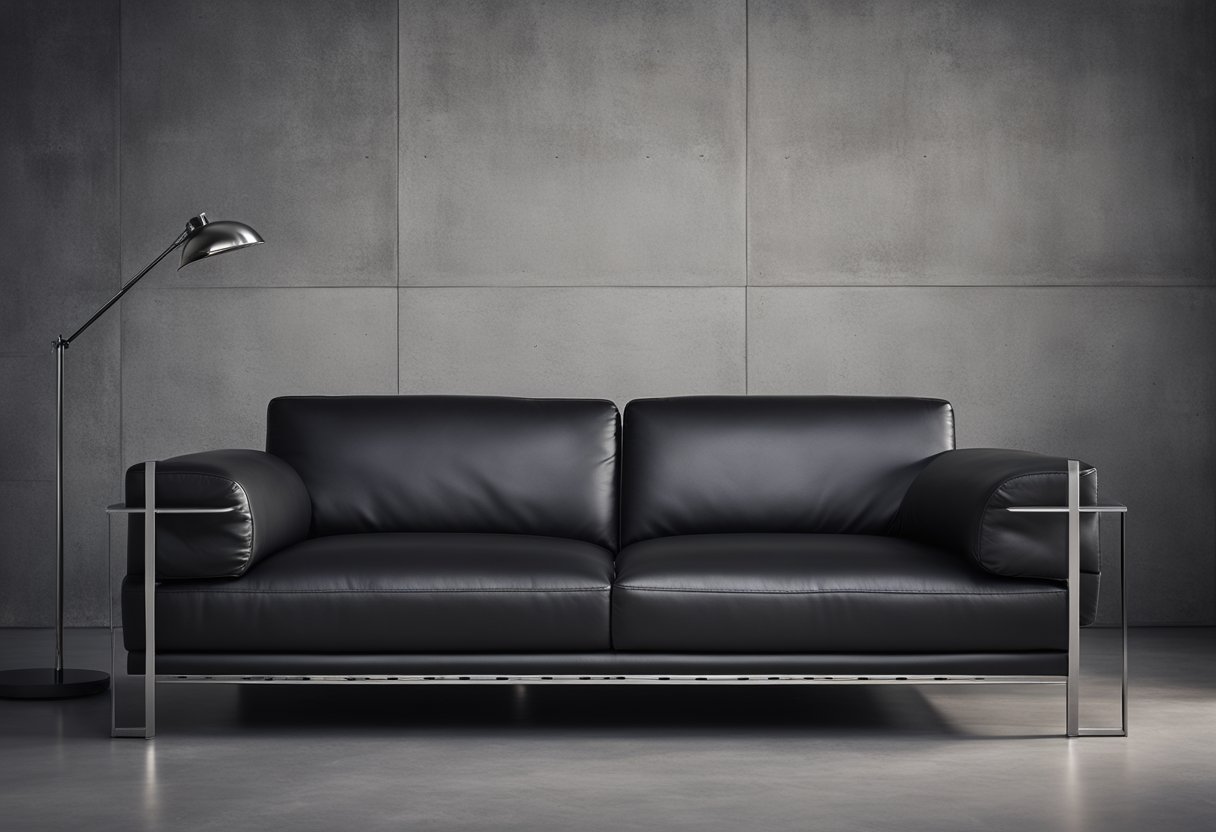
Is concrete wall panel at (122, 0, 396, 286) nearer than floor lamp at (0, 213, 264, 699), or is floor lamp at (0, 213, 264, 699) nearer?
floor lamp at (0, 213, 264, 699)

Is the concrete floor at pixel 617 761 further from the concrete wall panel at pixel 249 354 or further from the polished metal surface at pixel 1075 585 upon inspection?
the concrete wall panel at pixel 249 354

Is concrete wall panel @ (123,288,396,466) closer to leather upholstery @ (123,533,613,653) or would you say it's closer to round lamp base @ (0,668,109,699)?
round lamp base @ (0,668,109,699)

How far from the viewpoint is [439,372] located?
552 centimetres

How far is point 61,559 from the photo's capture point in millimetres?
4348

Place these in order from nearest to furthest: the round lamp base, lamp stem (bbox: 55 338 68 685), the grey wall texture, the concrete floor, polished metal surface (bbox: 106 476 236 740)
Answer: the concrete floor → polished metal surface (bbox: 106 476 236 740) → the round lamp base → lamp stem (bbox: 55 338 68 685) → the grey wall texture

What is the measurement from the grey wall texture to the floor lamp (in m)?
1.16

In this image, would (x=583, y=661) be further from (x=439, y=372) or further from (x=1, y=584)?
(x=1, y=584)

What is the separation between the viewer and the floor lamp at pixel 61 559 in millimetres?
4148

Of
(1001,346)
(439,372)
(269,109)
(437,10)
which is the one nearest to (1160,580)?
(1001,346)

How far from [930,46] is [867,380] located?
1326 millimetres

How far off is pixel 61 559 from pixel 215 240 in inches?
43.8

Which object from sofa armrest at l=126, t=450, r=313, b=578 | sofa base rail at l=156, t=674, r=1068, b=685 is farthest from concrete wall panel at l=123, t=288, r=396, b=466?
sofa base rail at l=156, t=674, r=1068, b=685

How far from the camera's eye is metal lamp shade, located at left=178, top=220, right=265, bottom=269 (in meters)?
4.14

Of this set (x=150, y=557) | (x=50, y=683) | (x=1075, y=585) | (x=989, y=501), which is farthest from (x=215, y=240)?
(x=1075, y=585)
